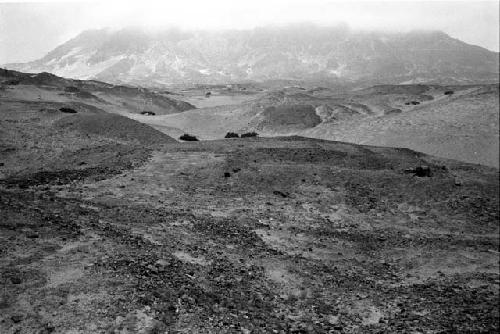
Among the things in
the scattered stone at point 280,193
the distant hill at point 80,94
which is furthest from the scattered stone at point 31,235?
the distant hill at point 80,94

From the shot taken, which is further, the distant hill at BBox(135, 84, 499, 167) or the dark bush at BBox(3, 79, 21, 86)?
the dark bush at BBox(3, 79, 21, 86)

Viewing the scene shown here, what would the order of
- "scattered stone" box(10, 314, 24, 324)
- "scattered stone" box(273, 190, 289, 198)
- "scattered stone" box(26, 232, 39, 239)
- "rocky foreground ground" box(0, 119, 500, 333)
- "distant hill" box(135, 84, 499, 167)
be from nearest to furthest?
"scattered stone" box(10, 314, 24, 324), "rocky foreground ground" box(0, 119, 500, 333), "scattered stone" box(26, 232, 39, 239), "scattered stone" box(273, 190, 289, 198), "distant hill" box(135, 84, 499, 167)

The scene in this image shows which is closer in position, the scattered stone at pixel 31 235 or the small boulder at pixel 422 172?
the scattered stone at pixel 31 235

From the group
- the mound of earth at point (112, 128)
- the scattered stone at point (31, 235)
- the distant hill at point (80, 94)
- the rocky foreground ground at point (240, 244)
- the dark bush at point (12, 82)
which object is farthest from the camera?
the dark bush at point (12, 82)

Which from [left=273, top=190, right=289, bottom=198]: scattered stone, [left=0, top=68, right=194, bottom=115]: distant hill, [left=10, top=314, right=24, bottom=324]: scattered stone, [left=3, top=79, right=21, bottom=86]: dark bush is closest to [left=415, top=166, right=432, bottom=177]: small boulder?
[left=273, top=190, right=289, bottom=198]: scattered stone

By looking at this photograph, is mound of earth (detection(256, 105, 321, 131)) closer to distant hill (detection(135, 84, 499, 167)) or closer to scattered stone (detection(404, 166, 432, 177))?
distant hill (detection(135, 84, 499, 167))

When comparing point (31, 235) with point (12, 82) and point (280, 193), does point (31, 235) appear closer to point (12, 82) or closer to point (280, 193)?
point (280, 193)

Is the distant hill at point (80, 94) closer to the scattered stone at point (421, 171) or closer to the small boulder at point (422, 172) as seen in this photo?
the scattered stone at point (421, 171)

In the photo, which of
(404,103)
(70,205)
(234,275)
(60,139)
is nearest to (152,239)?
(234,275)
